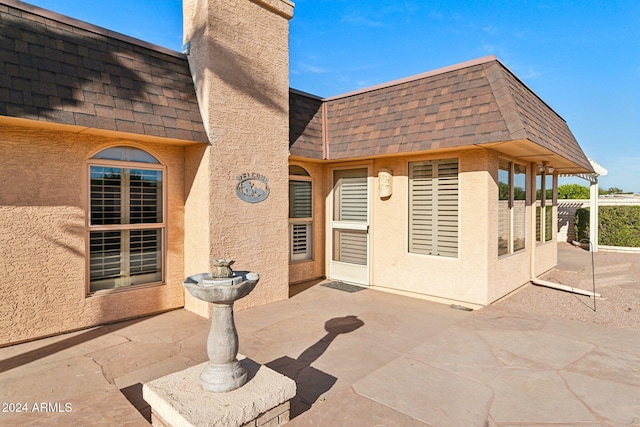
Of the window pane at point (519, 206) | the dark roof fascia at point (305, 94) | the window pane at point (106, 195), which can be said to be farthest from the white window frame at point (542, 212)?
the window pane at point (106, 195)

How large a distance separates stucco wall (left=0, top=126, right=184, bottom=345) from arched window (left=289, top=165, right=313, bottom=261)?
3.44m

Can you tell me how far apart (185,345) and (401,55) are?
465 inches

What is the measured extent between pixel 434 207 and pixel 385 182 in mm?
1075

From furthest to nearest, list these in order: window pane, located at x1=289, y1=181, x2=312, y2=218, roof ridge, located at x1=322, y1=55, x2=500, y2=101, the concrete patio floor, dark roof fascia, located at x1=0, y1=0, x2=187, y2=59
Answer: window pane, located at x1=289, y1=181, x2=312, y2=218 → roof ridge, located at x1=322, y1=55, x2=500, y2=101 → dark roof fascia, located at x1=0, y1=0, x2=187, y2=59 → the concrete patio floor

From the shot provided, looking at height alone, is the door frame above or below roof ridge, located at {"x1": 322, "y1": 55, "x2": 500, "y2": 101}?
below

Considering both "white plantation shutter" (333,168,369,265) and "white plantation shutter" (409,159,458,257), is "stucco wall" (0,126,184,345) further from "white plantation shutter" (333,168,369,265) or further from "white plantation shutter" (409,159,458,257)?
"white plantation shutter" (409,159,458,257)

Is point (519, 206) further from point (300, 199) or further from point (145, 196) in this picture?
point (145, 196)

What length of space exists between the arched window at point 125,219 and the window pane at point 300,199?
2737 mm

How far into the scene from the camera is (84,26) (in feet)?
16.3

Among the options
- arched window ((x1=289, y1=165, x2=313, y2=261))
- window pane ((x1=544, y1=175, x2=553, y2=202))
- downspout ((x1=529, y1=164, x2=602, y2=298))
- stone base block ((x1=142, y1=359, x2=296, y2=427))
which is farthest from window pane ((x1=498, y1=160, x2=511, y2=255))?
stone base block ((x1=142, y1=359, x2=296, y2=427))

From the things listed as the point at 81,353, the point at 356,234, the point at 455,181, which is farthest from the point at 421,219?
the point at 81,353

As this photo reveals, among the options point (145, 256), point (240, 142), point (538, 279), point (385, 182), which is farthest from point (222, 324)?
point (538, 279)

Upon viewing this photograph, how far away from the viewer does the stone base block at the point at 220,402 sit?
2418 millimetres

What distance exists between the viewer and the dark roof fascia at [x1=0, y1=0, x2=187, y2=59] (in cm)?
446
